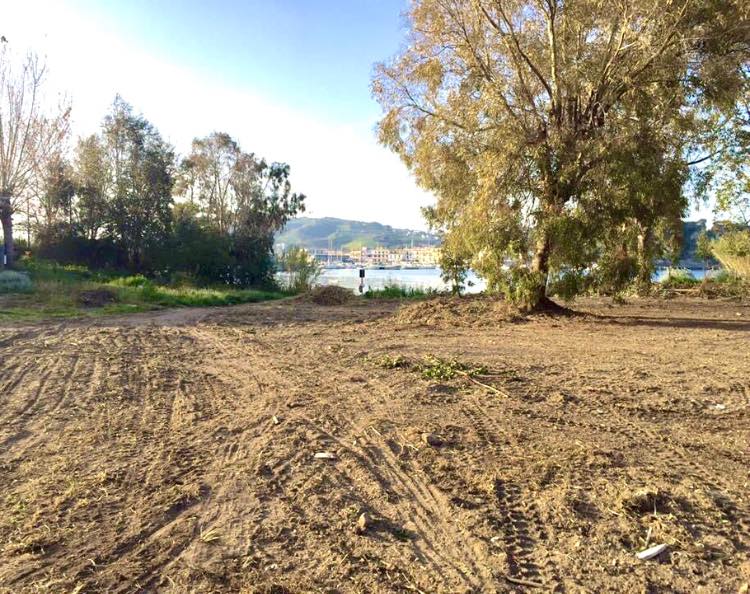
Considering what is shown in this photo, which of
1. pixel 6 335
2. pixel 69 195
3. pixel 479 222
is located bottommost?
pixel 6 335

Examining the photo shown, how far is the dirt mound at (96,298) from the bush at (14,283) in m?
2.96

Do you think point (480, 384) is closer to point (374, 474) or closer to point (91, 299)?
point (374, 474)

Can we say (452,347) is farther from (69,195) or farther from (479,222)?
(69,195)

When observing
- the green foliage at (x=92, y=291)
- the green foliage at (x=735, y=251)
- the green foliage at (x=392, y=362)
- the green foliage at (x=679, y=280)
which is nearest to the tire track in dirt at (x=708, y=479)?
the green foliage at (x=392, y=362)

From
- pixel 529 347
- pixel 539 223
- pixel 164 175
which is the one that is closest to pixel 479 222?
pixel 539 223

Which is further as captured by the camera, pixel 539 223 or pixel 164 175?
pixel 164 175

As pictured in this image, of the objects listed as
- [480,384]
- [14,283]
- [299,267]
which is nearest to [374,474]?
[480,384]

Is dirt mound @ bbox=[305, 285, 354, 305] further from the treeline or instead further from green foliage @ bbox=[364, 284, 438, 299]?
the treeline

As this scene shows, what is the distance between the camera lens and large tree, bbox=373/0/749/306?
10500 mm

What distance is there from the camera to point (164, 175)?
29.0 metres

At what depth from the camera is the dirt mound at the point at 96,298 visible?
16.2 metres

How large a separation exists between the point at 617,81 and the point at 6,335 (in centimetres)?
1219

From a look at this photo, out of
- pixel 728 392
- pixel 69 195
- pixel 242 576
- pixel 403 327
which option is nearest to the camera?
pixel 242 576

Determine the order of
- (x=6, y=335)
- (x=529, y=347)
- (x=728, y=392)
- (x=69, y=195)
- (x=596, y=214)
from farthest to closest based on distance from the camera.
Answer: (x=69, y=195) → (x=596, y=214) → (x=6, y=335) → (x=529, y=347) → (x=728, y=392)
